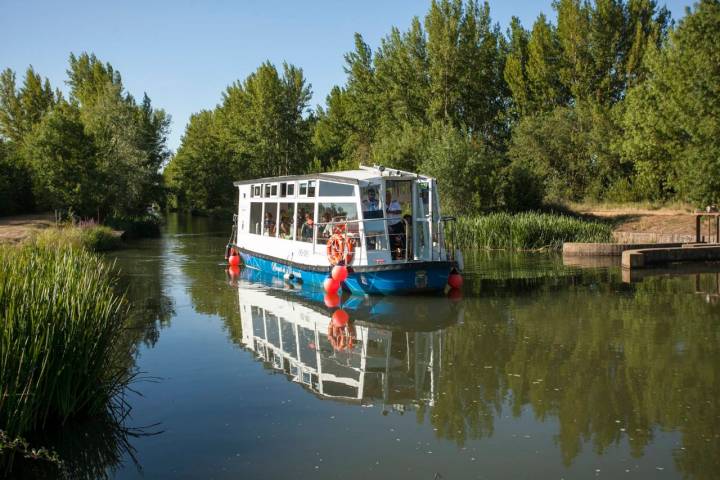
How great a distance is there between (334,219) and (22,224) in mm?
22991

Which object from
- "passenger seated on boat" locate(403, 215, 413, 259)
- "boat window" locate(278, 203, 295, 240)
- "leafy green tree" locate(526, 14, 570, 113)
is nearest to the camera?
"passenger seated on boat" locate(403, 215, 413, 259)

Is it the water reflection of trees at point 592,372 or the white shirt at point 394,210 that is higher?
the white shirt at point 394,210

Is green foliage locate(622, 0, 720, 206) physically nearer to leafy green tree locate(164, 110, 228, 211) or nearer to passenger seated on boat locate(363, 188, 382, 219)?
passenger seated on boat locate(363, 188, 382, 219)

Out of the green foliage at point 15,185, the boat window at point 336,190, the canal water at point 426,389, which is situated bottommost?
the canal water at point 426,389

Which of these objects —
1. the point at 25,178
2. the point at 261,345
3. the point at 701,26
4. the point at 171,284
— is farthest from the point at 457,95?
the point at 261,345

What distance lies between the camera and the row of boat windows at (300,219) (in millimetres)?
17000

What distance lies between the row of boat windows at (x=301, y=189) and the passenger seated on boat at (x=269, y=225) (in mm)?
610

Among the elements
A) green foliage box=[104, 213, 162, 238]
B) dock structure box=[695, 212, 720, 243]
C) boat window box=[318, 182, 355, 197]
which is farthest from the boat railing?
green foliage box=[104, 213, 162, 238]

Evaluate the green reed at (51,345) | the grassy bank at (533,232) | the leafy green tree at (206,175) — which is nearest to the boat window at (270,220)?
the grassy bank at (533,232)

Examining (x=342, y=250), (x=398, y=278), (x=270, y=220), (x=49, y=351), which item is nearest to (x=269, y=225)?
(x=270, y=220)

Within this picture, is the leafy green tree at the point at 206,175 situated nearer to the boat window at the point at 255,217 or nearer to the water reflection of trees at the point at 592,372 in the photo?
the boat window at the point at 255,217

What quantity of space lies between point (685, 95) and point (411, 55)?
2430 cm

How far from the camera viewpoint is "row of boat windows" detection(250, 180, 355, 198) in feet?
55.7

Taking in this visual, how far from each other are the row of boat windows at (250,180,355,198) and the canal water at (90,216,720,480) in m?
2.70
